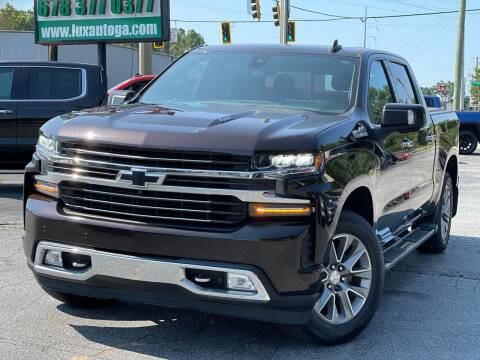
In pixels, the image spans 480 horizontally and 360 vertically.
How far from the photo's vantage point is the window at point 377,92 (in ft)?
15.7

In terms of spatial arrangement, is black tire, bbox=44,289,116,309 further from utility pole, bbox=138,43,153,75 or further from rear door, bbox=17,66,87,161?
utility pole, bbox=138,43,153,75

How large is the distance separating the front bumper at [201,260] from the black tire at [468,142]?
666 inches

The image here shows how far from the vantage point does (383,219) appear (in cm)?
476

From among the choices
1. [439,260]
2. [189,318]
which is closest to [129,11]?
[439,260]

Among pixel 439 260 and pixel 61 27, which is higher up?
pixel 61 27

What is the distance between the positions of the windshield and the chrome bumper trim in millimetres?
1429

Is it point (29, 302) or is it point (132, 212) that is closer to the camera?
point (132, 212)

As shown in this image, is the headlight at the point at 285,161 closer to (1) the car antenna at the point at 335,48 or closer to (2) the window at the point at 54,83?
(1) the car antenna at the point at 335,48

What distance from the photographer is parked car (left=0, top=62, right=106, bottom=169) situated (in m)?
9.48

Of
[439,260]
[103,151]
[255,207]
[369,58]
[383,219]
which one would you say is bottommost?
[439,260]

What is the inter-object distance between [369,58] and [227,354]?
259cm

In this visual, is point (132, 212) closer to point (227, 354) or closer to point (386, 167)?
point (227, 354)

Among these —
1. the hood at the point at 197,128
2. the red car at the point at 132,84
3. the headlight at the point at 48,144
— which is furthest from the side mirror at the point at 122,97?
the red car at the point at 132,84

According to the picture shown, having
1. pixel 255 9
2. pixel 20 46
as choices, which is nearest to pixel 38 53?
pixel 20 46
